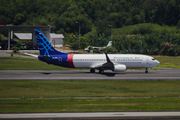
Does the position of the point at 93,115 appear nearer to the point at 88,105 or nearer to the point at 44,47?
the point at 88,105

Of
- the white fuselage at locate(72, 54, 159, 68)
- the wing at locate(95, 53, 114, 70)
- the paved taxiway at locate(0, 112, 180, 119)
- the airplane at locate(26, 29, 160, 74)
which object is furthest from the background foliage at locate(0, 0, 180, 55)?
the paved taxiway at locate(0, 112, 180, 119)

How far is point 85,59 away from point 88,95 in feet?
67.1

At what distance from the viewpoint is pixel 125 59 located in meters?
48.3

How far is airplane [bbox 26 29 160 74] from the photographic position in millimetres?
46844

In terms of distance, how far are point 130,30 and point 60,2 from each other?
222 feet

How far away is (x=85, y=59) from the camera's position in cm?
4759

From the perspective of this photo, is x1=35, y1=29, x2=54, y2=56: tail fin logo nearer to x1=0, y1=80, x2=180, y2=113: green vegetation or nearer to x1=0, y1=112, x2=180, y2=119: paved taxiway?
x1=0, y1=80, x2=180, y2=113: green vegetation

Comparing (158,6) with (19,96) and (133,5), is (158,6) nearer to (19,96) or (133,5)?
(133,5)

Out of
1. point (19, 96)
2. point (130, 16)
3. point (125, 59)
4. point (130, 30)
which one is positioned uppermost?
point (130, 16)

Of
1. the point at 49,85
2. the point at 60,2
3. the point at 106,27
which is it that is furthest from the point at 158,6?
the point at 49,85

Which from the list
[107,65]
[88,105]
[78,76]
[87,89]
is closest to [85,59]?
[107,65]

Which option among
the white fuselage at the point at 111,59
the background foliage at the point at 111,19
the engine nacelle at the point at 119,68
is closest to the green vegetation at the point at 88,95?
the engine nacelle at the point at 119,68

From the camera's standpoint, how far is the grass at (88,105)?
21.0m

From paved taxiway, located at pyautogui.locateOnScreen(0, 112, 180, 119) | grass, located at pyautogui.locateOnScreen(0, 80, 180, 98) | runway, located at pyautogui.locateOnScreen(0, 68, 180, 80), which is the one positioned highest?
runway, located at pyautogui.locateOnScreen(0, 68, 180, 80)
